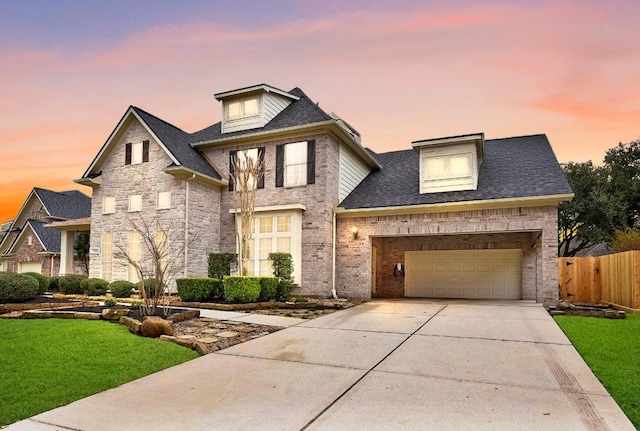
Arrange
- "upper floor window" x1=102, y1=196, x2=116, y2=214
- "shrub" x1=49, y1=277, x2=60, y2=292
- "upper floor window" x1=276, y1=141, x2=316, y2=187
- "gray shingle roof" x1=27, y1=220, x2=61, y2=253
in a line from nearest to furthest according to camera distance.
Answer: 1. "upper floor window" x1=276, y1=141, x2=316, y2=187
2. "shrub" x1=49, y1=277, x2=60, y2=292
3. "upper floor window" x1=102, y1=196, x2=116, y2=214
4. "gray shingle roof" x1=27, y1=220, x2=61, y2=253

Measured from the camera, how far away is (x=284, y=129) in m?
15.0

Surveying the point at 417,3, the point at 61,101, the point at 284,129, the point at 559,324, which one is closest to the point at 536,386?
the point at 559,324

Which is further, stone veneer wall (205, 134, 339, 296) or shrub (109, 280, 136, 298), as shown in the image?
stone veneer wall (205, 134, 339, 296)

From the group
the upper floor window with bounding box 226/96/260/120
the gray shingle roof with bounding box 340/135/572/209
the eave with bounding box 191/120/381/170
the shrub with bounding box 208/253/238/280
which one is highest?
the upper floor window with bounding box 226/96/260/120

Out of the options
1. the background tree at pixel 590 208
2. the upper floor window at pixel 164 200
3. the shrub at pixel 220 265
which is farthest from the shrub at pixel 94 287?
the background tree at pixel 590 208

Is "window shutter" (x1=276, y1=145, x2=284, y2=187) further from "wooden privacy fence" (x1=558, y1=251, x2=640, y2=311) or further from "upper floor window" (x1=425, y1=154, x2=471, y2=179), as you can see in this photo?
"wooden privacy fence" (x1=558, y1=251, x2=640, y2=311)

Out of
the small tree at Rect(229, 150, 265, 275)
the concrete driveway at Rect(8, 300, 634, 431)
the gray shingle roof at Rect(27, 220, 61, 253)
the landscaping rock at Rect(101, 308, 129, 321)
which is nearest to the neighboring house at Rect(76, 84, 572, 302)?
the small tree at Rect(229, 150, 265, 275)

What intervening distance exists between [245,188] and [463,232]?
7.27 meters

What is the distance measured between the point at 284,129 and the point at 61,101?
921 centimetres

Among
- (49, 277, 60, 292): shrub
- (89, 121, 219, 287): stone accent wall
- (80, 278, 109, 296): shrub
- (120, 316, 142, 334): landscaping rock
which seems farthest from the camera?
(49, 277, 60, 292): shrub

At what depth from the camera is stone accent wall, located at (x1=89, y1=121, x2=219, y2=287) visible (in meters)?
15.2

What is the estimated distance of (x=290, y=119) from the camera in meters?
16.0

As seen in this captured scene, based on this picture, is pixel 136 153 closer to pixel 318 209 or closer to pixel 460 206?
pixel 318 209

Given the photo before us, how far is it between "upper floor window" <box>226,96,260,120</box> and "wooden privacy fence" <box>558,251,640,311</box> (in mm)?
12592
